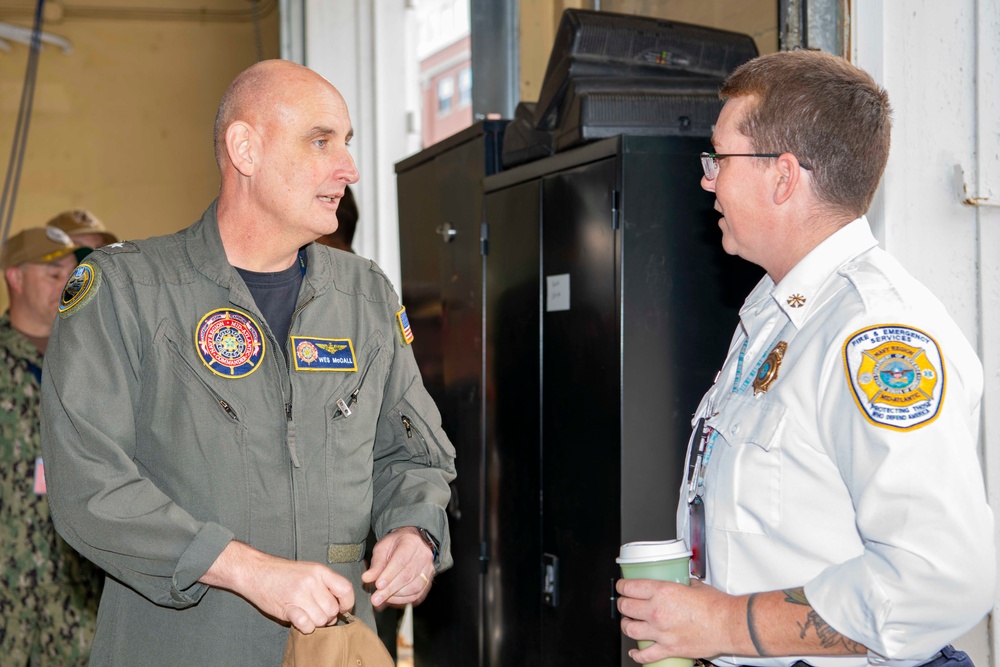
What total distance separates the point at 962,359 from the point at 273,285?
1.08 meters

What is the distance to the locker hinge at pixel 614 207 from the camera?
2.29 m

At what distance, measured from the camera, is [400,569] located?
161 centimetres

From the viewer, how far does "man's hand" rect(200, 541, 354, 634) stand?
1.41 metres

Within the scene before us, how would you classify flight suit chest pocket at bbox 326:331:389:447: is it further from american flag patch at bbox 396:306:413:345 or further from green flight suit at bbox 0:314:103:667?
green flight suit at bbox 0:314:103:667

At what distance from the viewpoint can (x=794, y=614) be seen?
1.21 meters

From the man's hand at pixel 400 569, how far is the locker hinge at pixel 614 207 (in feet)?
3.05

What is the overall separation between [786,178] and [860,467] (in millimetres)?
440

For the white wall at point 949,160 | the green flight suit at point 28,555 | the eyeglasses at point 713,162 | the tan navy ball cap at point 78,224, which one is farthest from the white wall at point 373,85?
the eyeglasses at point 713,162

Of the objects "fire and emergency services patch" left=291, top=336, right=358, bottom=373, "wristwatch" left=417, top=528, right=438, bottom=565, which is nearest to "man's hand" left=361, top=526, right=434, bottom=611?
"wristwatch" left=417, top=528, right=438, bottom=565

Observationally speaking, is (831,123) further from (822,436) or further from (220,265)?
(220,265)

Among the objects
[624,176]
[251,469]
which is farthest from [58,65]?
[251,469]

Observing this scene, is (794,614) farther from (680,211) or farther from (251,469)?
(680,211)

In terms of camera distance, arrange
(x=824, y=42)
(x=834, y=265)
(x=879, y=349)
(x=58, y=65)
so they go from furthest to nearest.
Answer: (x=58, y=65) < (x=824, y=42) < (x=834, y=265) < (x=879, y=349)

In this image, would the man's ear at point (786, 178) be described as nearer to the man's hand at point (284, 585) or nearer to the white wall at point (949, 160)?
the white wall at point (949, 160)
